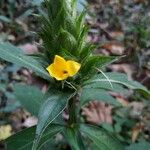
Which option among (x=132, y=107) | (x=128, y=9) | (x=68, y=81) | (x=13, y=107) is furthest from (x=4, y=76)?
(x=128, y=9)

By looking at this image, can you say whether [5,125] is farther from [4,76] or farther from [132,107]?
[132,107]

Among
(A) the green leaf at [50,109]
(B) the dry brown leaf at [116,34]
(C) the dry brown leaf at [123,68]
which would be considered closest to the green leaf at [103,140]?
(A) the green leaf at [50,109]

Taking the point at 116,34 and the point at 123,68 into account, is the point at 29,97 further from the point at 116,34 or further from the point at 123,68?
the point at 116,34

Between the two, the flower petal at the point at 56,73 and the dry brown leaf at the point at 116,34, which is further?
the dry brown leaf at the point at 116,34

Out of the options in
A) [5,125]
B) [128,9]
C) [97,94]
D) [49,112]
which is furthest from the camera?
[128,9]

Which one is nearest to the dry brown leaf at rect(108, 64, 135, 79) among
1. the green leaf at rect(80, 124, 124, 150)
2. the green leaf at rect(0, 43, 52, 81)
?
the green leaf at rect(80, 124, 124, 150)

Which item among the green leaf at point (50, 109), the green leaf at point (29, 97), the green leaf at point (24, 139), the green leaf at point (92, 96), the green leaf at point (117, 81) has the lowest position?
the green leaf at point (29, 97)

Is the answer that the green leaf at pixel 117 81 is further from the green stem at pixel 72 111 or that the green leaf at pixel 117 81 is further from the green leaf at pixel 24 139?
the green leaf at pixel 24 139
